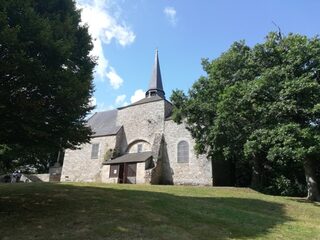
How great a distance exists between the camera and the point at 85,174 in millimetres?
34250

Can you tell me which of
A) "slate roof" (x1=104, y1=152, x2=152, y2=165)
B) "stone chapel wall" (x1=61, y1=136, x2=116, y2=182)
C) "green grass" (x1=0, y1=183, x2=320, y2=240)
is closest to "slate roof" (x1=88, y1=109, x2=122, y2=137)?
"stone chapel wall" (x1=61, y1=136, x2=116, y2=182)


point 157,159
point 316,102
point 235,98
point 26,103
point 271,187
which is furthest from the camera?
point 157,159

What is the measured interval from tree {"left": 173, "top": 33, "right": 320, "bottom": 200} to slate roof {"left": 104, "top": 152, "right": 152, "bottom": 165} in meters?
6.32

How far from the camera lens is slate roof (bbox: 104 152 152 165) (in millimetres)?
29225

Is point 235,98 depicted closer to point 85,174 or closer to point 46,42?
point 46,42

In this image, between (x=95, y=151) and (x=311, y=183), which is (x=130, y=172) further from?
(x=311, y=183)

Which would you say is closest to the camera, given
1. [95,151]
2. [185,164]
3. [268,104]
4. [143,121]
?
[268,104]

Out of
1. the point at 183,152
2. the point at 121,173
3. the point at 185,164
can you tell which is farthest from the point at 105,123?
the point at 185,164

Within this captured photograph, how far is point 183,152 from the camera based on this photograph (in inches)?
1140

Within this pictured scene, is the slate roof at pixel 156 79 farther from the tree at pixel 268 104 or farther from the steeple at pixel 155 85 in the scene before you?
the tree at pixel 268 104

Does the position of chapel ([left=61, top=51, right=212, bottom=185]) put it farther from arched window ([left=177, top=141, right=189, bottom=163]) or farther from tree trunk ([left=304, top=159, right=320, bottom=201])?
tree trunk ([left=304, top=159, right=320, bottom=201])

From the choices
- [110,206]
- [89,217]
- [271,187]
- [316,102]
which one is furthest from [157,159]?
[89,217]

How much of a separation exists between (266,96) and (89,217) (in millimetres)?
13978

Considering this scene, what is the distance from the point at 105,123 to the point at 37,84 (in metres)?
27.1
